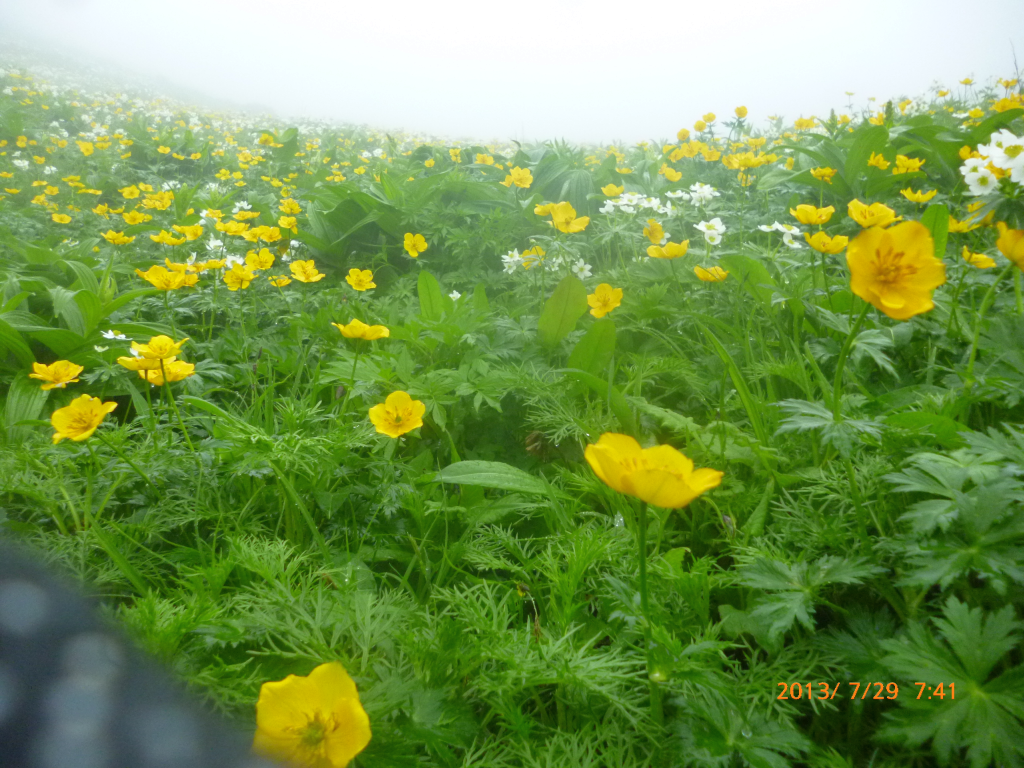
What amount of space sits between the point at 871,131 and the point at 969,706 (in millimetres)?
2692

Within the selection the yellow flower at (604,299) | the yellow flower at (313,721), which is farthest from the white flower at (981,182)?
the yellow flower at (313,721)

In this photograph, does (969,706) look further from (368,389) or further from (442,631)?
(368,389)

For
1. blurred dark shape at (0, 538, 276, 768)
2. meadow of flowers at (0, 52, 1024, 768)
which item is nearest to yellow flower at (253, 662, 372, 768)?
meadow of flowers at (0, 52, 1024, 768)

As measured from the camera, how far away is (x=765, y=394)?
5.10 ft

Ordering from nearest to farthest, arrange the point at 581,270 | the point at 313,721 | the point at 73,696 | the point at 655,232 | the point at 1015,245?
the point at 73,696, the point at 313,721, the point at 1015,245, the point at 655,232, the point at 581,270

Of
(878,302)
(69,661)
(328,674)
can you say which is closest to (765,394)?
(878,302)

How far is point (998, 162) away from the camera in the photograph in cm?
117

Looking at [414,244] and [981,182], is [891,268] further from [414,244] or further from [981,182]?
[414,244]

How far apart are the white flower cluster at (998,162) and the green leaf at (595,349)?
91 cm

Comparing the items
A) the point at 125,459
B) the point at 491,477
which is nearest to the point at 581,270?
the point at 491,477

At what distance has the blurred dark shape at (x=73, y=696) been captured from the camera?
283 millimetres

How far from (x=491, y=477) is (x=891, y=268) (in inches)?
32.9

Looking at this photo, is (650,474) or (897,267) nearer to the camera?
(650,474)

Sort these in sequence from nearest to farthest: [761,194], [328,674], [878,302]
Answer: [328,674], [878,302], [761,194]
